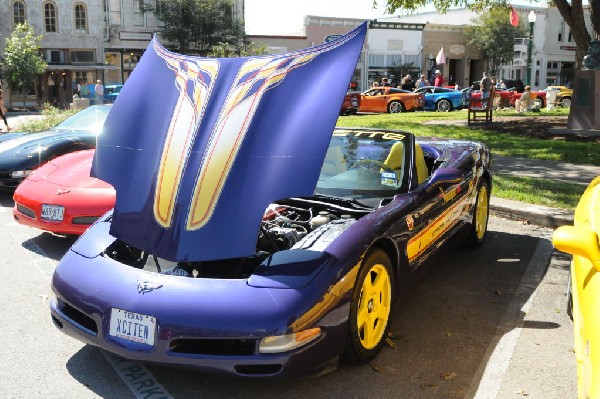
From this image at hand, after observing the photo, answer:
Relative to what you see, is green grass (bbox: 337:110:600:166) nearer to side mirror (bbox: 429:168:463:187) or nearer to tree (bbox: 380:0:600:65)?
tree (bbox: 380:0:600:65)

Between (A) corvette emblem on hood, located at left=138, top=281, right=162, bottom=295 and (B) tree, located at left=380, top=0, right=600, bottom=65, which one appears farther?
(B) tree, located at left=380, top=0, right=600, bottom=65

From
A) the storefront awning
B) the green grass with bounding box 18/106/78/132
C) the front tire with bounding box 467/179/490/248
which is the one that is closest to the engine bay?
the front tire with bounding box 467/179/490/248

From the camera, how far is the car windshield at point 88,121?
30.7 feet

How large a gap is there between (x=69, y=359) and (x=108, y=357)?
0.23 metres

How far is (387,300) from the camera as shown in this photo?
151 inches

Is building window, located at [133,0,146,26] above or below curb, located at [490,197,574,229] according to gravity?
above

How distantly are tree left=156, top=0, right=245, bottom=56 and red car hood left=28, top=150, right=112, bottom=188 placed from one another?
123ft

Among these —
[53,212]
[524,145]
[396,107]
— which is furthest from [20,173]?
[396,107]

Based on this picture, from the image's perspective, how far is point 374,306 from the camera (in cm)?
372

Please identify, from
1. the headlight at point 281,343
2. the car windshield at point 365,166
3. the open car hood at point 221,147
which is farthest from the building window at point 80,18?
the headlight at point 281,343

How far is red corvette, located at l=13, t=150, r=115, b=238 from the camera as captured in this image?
19.2 ft

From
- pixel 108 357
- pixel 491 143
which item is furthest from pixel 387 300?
pixel 491 143

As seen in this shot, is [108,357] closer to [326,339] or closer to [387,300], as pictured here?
[326,339]

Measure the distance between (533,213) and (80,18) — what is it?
41443 millimetres
